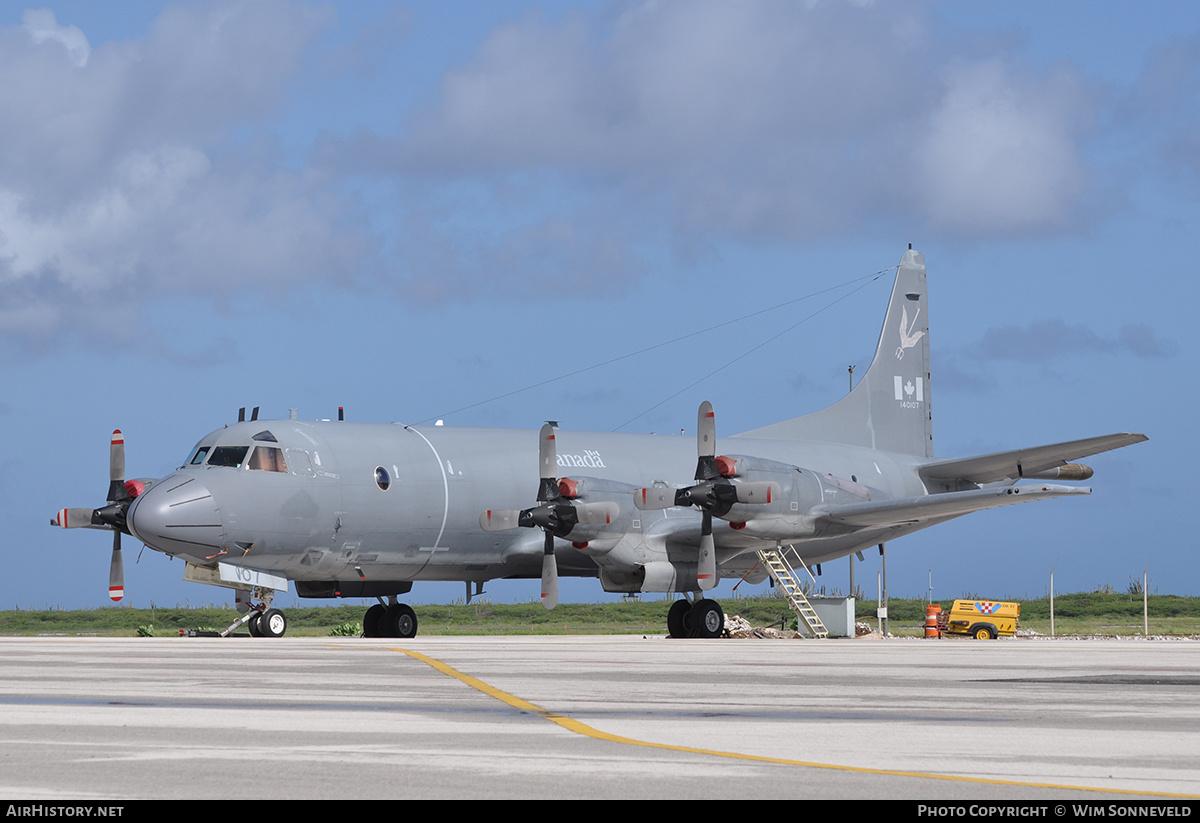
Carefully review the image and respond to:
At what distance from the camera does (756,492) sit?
29.0 meters

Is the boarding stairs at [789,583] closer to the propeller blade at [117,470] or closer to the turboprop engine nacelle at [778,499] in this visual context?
the turboprop engine nacelle at [778,499]

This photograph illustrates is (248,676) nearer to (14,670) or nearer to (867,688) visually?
(14,670)

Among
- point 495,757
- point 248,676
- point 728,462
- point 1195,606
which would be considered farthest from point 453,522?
point 1195,606

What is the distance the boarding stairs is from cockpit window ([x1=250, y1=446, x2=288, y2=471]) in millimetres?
11624

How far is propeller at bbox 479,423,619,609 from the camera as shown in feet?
95.1

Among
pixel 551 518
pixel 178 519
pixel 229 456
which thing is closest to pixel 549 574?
pixel 551 518

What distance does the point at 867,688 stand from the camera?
13844 mm

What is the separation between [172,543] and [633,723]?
17.8 meters

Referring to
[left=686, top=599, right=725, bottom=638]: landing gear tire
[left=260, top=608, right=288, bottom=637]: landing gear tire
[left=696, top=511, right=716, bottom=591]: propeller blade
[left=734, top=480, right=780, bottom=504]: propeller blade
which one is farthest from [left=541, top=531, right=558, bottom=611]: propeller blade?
[left=260, top=608, right=288, bottom=637]: landing gear tire

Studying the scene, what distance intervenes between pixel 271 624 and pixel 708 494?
9.48 m

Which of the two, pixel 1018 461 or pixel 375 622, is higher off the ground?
pixel 1018 461

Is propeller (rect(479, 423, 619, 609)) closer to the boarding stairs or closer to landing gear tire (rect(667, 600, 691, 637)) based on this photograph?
landing gear tire (rect(667, 600, 691, 637))

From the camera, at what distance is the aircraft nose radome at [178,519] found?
25.6 meters

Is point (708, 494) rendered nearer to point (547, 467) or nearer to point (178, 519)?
point (547, 467)
